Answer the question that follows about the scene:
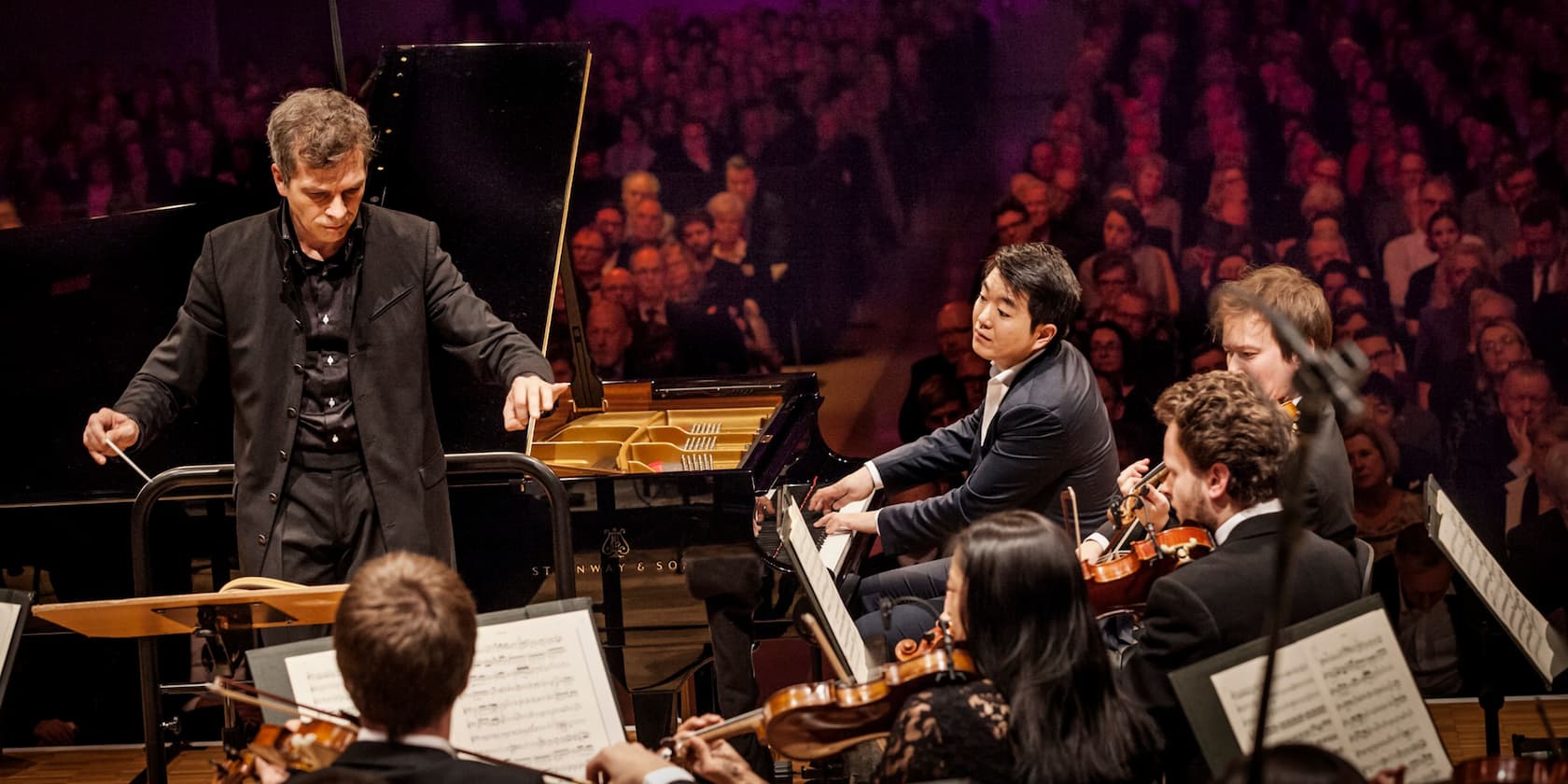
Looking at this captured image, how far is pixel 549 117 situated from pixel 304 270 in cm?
137

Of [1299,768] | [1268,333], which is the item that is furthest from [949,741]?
[1268,333]

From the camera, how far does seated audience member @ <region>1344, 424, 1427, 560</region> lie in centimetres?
562

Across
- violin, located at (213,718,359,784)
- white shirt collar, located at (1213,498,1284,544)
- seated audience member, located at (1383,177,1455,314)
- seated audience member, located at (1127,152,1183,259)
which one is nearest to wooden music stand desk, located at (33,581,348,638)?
violin, located at (213,718,359,784)

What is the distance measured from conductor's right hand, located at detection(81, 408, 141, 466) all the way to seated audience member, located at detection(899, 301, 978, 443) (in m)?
3.97

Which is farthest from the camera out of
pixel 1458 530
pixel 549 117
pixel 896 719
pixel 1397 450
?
pixel 1397 450

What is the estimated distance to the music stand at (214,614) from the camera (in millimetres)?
2564

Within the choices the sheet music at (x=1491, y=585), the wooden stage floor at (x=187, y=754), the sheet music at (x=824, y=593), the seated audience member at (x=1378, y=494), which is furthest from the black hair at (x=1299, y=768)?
the seated audience member at (x=1378, y=494)

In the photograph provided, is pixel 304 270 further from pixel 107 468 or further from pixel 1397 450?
pixel 1397 450

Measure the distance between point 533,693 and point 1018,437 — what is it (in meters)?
1.69

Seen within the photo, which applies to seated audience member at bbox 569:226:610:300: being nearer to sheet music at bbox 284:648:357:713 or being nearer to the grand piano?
the grand piano

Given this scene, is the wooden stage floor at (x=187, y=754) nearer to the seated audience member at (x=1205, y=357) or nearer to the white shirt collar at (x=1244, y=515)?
the seated audience member at (x=1205, y=357)

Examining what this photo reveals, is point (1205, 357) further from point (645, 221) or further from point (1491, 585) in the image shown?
point (1491, 585)

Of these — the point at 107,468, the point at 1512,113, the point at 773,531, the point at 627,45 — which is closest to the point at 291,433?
the point at 773,531

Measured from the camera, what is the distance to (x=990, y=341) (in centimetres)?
394
